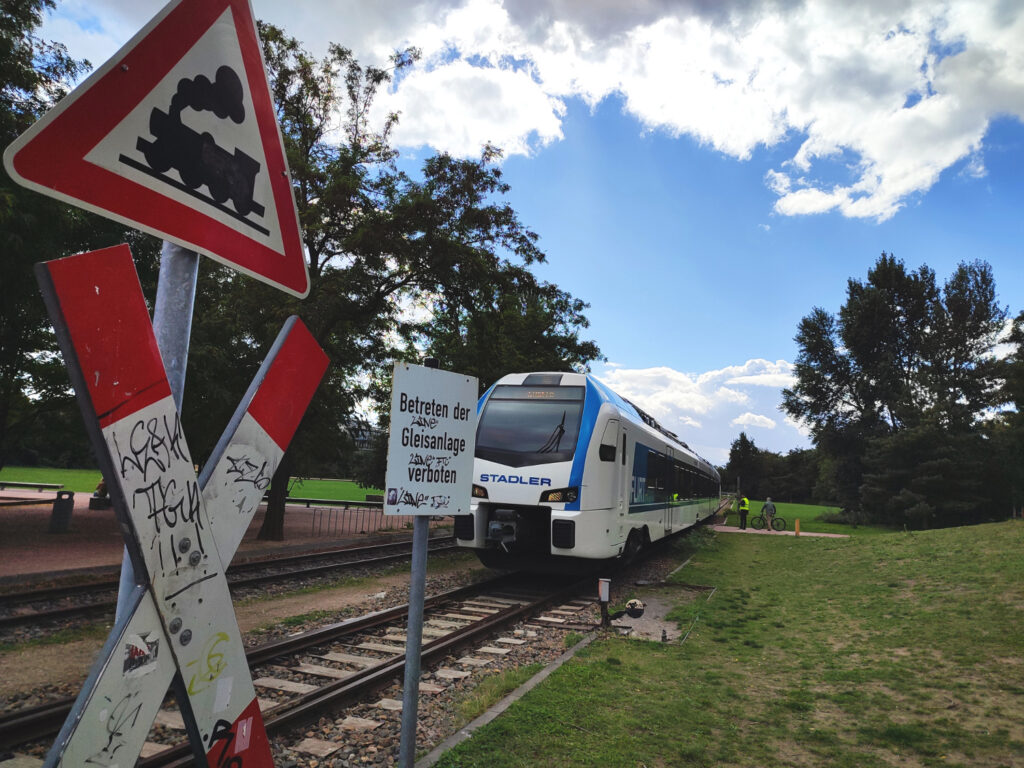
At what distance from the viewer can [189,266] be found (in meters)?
1.66

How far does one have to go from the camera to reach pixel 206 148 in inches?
66.9

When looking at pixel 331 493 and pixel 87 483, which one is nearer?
pixel 87 483

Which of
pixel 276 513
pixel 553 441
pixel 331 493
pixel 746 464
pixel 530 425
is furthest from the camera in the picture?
pixel 746 464

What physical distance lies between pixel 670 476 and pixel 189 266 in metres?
15.7

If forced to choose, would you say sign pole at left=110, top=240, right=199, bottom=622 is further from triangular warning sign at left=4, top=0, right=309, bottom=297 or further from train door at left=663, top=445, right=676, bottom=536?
train door at left=663, top=445, right=676, bottom=536

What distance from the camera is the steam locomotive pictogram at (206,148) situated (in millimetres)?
1574

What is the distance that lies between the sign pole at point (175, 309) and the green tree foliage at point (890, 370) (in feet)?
152

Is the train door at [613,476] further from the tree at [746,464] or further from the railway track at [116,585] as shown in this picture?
the tree at [746,464]

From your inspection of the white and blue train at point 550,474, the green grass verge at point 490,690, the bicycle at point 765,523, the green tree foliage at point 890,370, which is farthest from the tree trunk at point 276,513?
the green tree foliage at point 890,370

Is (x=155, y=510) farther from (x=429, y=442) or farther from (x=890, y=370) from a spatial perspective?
(x=890, y=370)

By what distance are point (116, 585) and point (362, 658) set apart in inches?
291

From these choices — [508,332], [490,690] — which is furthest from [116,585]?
[508,332]

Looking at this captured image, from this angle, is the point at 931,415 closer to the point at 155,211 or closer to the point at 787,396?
the point at 787,396

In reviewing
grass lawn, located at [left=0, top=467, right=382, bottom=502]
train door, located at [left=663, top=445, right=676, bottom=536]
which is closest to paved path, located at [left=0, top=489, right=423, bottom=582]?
grass lawn, located at [left=0, top=467, right=382, bottom=502]
